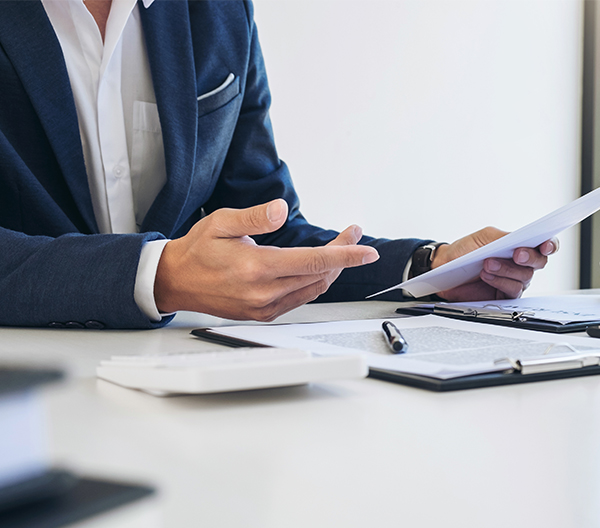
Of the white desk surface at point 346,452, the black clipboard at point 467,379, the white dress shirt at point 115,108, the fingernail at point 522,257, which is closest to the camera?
the white desk surface at point 346,452

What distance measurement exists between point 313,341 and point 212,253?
163mm

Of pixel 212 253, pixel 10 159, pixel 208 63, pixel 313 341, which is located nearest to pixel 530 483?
pixel 313 341

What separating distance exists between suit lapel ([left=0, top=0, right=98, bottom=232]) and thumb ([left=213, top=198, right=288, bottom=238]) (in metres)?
0.45

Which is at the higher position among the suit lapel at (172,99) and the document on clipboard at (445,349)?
the suit lapel at (172,99)

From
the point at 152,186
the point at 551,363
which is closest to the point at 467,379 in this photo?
the point at 551,363

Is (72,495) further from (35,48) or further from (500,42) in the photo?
(500,42)

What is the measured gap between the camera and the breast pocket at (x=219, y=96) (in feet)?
3.62

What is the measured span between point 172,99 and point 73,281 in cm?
52

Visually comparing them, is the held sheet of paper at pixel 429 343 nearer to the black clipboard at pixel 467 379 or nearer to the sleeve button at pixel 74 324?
the black clipboard at pixel 467 379

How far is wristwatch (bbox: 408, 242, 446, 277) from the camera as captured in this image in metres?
0.94

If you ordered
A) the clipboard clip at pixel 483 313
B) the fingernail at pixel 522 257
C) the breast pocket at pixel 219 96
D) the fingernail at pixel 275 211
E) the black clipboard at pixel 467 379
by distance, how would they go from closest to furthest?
the black clipboard at pixel 467 379
the fingernail at pixel 275 211
the clipboard clip at pixel 483 313
the fingernail at pixel 522 257
the breast pocket at pixel 219 96

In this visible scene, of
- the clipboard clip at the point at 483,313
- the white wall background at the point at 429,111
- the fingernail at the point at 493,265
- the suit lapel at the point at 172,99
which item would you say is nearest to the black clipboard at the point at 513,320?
the clipboard clip at the point at 483,313

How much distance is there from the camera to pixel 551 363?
38 cm

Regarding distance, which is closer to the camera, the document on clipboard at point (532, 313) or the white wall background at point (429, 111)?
the document on clipboard at point (532, 313)
